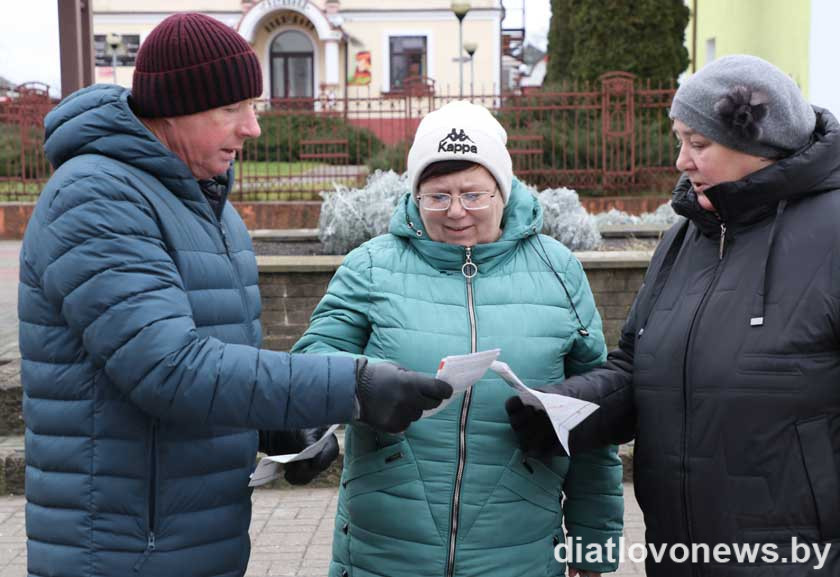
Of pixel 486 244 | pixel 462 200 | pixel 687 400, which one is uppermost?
pixel 462 200

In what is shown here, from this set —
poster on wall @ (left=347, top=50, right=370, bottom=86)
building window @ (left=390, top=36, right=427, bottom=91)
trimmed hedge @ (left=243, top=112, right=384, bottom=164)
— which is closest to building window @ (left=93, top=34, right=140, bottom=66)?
poster on wall @ (left=347, top=50, right=370, bottom=86)

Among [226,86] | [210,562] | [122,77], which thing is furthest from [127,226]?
[122,77]

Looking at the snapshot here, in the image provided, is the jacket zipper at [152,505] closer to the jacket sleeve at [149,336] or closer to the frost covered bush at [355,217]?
the jacket sleeve at [149,336]

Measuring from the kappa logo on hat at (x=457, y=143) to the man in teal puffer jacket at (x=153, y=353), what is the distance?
480mm

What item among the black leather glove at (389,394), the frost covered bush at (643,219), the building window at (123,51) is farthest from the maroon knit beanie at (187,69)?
the building window at (123,51)

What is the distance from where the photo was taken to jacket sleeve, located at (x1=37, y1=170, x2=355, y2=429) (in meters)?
2.02

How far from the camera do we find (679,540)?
2.48 meters

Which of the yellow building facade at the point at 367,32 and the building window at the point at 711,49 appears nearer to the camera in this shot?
the building window at the point at 711,49

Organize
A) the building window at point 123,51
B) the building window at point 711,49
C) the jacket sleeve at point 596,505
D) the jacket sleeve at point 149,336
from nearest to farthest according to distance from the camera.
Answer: the jacket sleeve at point 149,336
the jacket sleeve at point 596,505
the building window at point 711,49
the building window at point 123,51

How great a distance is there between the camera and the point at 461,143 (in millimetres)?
2578

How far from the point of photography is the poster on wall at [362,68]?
36375 millimetres

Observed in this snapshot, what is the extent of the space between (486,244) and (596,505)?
74 cm

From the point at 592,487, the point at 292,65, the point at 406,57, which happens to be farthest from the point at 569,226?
the point at 292,65

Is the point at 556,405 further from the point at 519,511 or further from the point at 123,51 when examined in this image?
the point at 123,51
